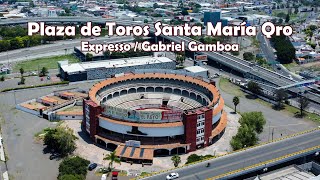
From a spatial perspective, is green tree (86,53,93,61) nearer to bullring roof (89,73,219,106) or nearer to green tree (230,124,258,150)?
bullring roof (89,73,219,106)

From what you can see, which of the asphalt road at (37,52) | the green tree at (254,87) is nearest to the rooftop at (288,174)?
the green tree at (254,87)

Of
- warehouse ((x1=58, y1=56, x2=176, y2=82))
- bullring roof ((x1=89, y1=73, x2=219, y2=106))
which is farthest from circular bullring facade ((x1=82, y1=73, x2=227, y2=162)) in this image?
warehouse ((x1=58, y1=56, x2=176, y2=82))

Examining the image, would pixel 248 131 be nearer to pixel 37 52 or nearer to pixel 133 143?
pixel 133 143

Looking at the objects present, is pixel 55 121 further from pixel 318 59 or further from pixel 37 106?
pixel 318 59

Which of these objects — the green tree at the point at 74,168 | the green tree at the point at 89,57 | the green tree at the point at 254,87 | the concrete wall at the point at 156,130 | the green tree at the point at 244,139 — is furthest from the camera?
the green tree at the point at 89,57

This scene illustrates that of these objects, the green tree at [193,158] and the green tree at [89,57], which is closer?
the green tree at [193,158]

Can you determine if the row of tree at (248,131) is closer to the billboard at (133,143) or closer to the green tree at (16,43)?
the billboard at (133,143)
